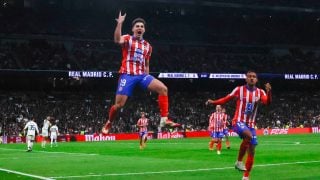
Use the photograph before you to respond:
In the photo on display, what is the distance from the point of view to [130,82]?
10.9 meters

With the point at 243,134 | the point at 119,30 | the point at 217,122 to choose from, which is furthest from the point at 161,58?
the point at 119,30

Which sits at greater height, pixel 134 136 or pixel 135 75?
pixel 135 75

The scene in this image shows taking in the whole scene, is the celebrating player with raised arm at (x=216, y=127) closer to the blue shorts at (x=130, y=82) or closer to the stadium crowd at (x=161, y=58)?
the blue shorts at (x=130, y=82)

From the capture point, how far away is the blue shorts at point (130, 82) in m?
10.9

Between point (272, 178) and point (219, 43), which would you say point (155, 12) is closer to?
point (219, 43)

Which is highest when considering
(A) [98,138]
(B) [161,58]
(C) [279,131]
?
(B) [161,58]

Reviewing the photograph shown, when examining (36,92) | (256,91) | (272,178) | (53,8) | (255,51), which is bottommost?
(272,178)

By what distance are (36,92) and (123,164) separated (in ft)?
118

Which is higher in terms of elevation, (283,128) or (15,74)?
(15,74)

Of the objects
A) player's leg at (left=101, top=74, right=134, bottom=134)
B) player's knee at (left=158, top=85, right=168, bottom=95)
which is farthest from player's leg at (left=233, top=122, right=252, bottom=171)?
player's leg at (left=101, top=74, right=134, bottom=134)

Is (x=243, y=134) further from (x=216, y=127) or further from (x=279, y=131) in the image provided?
(x=279, y=131)

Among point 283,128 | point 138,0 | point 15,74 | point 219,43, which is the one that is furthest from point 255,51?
point 15,74

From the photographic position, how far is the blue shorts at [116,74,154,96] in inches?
428

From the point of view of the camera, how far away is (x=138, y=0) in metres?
54.5
